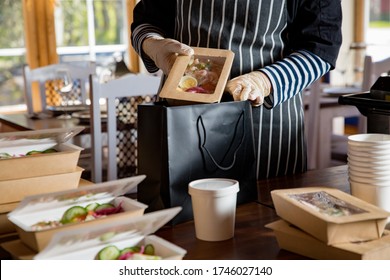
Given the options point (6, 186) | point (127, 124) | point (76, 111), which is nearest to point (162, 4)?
point (6, 186)

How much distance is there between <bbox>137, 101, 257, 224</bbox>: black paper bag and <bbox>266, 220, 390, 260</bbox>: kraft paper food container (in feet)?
0.77

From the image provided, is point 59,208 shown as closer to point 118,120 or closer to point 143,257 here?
point 143,257

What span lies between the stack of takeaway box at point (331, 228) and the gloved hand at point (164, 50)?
0.47 m

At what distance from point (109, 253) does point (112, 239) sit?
22mm

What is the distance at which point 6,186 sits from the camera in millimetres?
1311

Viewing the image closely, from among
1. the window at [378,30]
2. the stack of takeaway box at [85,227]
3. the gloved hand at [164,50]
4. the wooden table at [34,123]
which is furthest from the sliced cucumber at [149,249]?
the window at [378,30]

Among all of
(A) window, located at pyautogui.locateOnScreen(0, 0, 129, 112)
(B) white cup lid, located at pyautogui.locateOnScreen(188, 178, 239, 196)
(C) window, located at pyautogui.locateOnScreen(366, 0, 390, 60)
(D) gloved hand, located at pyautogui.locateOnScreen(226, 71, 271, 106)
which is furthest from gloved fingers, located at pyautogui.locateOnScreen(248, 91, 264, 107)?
(C) window, located at pyautogui.locateOnScreen(366, 0, 390, 60)

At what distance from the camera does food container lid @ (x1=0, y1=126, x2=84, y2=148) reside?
4.58 ft

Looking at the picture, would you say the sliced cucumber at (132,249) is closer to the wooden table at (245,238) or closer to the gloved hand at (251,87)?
the wooden table at (245,238)

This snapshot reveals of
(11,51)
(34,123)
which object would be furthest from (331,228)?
(11,51)

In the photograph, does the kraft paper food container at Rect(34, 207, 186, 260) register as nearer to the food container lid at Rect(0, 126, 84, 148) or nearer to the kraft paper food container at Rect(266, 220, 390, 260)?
the kraft paper food container at Rect(266, 220, 390, 260)

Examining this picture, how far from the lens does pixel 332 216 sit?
1142 mm

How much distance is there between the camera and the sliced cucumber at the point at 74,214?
3.65 feet
